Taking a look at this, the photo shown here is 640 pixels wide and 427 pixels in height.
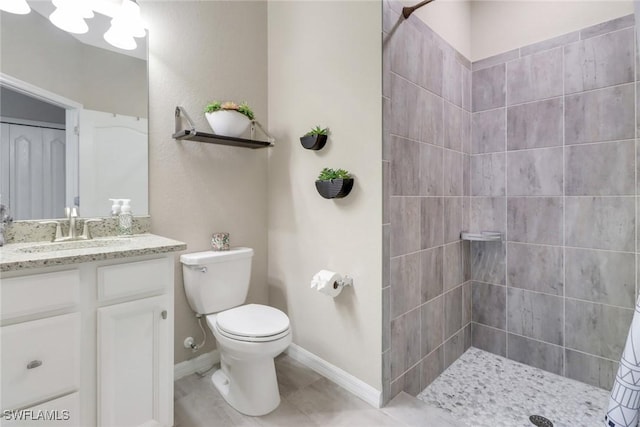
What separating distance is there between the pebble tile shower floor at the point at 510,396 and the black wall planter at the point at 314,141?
5.35 feet

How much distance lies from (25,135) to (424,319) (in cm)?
232

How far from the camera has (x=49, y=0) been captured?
156 cm

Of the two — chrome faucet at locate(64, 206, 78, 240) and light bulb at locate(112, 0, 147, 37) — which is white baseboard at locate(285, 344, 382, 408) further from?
light bulb at locate(112, 0, 147, 37)

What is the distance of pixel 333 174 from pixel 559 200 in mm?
1478

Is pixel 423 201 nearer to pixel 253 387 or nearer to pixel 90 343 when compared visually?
pixel 253 387

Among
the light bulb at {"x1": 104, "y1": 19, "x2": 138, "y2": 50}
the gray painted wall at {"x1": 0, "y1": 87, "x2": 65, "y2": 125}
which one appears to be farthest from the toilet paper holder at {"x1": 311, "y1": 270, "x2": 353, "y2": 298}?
the light bulb at {"x1": 104, "y1": 19, "x2": 138, "y2": 50}

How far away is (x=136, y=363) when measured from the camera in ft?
4.46

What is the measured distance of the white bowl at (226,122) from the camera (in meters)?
1.94

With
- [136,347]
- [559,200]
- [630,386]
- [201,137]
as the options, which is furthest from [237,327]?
[559,200]

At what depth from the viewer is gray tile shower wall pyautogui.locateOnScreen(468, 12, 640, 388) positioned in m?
1.86

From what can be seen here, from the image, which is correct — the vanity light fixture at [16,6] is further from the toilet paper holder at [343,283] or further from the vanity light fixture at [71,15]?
the toilet paper holder at [343,283]

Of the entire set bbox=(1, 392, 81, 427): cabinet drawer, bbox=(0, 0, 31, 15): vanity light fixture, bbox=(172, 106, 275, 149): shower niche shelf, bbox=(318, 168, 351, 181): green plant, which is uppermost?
bbox=(0, 0, 31, 15): vanity light fixture

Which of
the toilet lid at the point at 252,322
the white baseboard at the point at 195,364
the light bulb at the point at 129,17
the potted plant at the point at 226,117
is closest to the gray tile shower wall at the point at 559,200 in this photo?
the toilet lid at the point at 252,322

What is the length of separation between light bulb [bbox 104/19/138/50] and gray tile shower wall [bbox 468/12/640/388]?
→ 2.29m
